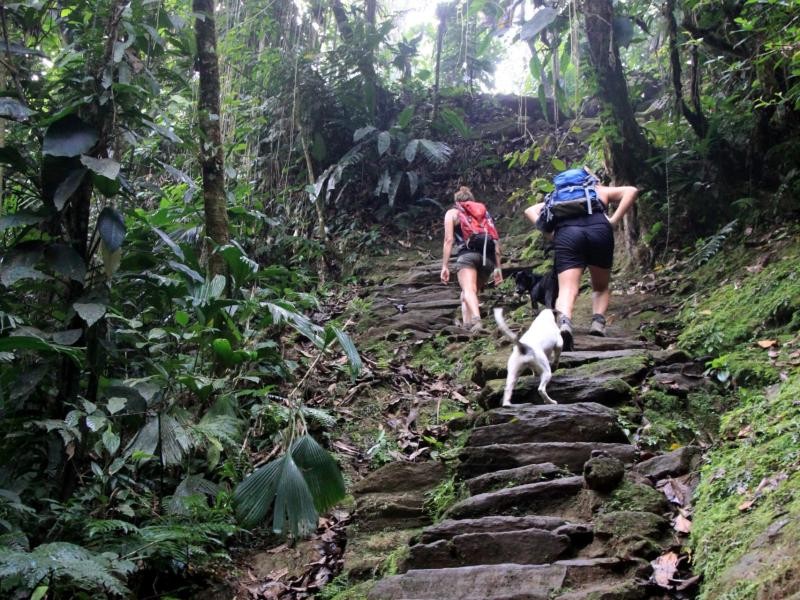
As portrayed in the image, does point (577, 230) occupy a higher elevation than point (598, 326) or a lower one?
higher

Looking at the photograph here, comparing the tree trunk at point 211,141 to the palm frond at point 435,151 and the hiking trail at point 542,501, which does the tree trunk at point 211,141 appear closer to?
the hiking trail at point 542,501

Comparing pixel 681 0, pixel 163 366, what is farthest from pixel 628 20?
pixel 163 366

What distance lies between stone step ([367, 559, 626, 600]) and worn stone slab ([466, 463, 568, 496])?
0.77m

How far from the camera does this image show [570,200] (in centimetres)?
595

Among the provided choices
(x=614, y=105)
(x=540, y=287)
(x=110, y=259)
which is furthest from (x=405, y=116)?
(x=110, y=259)

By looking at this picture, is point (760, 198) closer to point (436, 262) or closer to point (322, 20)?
point (436, 262)

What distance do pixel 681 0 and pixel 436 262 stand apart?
4793 millimetres

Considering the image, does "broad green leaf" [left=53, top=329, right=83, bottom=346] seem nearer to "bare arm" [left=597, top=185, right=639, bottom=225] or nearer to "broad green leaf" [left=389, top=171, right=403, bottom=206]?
"bare arm" [left=597, top=185, right=639, bottom=225]

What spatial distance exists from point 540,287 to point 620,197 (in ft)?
3.82

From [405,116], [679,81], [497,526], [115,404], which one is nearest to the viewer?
[497,526]

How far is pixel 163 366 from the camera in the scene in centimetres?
463

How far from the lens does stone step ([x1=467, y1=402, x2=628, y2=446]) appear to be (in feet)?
13.8

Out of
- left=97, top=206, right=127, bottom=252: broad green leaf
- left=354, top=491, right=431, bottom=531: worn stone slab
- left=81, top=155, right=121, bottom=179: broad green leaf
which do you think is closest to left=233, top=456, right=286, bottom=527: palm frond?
left=354, top=491, right=431, bottom=531: worn stone slab

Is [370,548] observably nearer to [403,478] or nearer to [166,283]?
[403,478]
